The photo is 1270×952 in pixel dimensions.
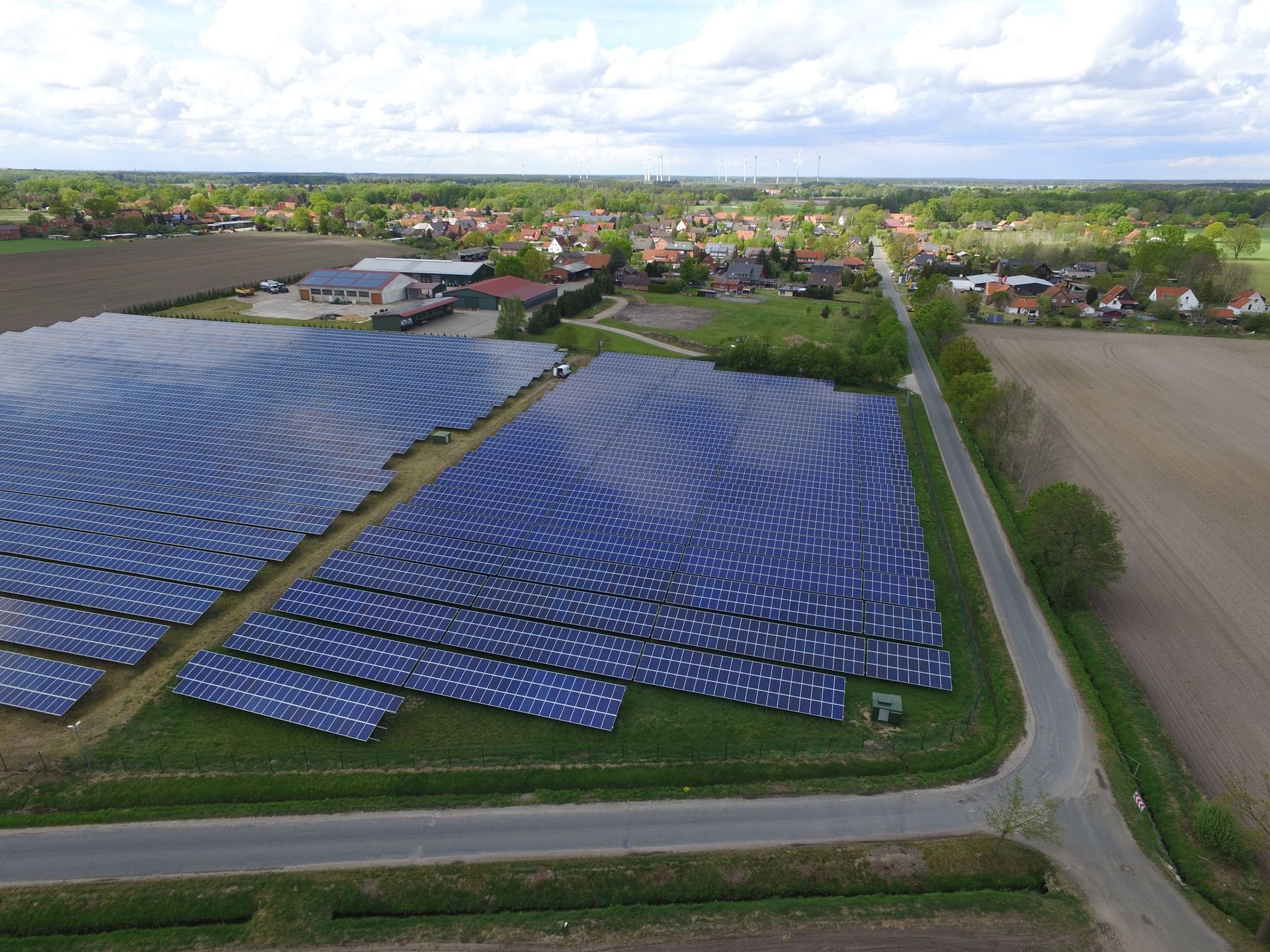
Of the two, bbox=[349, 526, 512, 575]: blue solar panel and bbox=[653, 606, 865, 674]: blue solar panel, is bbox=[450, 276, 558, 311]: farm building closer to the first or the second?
bbox=[349, 526, 512, 575]: blue solar panel

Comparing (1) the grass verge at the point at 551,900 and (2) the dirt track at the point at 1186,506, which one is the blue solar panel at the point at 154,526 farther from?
(2) the dirt track at the point at 1186,506

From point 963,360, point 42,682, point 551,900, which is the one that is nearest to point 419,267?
point 963,360

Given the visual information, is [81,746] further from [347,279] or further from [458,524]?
[347,279]

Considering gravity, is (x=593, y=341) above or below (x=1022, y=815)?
above

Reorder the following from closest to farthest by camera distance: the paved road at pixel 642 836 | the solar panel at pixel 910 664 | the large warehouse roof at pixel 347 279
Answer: the paved road at pixel 642 836, the solar panel at pixel 910 664, the large warehouse roof at pixel 347 279

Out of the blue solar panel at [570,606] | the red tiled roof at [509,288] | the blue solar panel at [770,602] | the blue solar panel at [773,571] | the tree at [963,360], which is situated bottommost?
the blue solar panel at [570,606]

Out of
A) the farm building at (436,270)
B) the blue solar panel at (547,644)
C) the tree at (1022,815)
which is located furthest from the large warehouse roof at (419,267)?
the tree at (1022,815)
